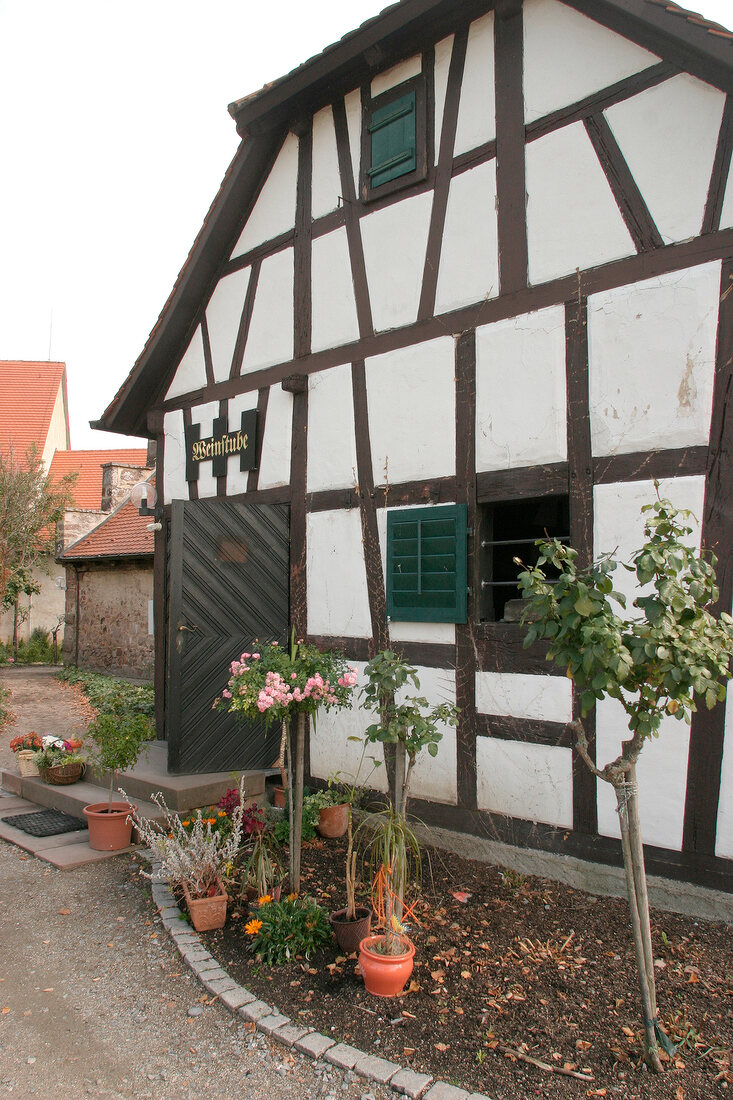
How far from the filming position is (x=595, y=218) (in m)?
5.01

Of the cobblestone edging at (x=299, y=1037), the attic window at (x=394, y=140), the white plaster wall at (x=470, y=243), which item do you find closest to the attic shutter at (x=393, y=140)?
the attic window at (x=394, y=140)

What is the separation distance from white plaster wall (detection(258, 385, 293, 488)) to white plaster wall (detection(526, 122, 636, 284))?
2.67 metres

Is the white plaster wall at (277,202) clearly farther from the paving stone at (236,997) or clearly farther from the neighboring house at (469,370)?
the paving stone at (236,997)

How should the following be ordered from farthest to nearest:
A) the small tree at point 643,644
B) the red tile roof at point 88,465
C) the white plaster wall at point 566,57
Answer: the red tile roof at point 88,465
the white plaster wall at point 566,57
the small tree at point 643,644

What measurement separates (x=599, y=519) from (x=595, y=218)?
200cm

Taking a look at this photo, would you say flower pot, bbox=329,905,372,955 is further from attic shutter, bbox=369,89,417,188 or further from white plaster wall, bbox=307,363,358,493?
attic shutter, bbox=369,89,417,188

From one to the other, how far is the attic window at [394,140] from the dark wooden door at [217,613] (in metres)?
2.92

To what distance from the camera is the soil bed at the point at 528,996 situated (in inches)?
120

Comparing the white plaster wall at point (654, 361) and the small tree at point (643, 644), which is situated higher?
the white plaster wall at point (654, 361)

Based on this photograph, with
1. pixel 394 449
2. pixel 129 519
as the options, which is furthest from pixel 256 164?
pixel 129 519

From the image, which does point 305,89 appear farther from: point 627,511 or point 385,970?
point 385,970

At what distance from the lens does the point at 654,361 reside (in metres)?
4.69

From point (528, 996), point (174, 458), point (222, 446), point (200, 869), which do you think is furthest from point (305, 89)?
point (528, 996)

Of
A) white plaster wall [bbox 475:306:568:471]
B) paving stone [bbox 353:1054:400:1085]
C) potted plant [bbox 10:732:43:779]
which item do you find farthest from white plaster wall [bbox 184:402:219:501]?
paving stone [bbox 353:1054:400:1085]
